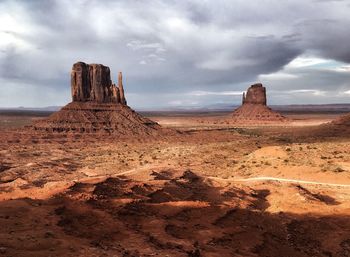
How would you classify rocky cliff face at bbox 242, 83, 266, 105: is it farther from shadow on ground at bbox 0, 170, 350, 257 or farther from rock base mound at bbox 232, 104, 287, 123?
shadow on ground at bbox 0, 170, 350, 257

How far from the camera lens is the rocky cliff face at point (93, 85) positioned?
10206 cm

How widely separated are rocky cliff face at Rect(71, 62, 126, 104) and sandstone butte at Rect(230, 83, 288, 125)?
79.7 metres

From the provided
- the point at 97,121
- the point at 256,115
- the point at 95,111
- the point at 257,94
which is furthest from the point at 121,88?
the point at 257,94

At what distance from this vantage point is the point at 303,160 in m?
39.3

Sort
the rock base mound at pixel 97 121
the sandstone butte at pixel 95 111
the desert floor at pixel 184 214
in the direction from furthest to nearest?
the sandstone butte at pixel 95 111
the rock base mound at pixel 97 121
the desert floor at pixel 184 214

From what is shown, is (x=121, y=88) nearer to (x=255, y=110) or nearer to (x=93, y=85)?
(x=93, y=85)

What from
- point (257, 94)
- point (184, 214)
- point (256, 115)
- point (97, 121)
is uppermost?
point (257, 94)

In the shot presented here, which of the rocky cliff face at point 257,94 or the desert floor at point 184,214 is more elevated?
the rocky cliff face at point 257,94

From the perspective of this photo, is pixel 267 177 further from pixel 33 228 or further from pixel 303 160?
pixel 33 228

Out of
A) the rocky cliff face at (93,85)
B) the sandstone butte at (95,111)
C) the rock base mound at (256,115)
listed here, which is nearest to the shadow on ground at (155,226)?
the sandstone butte at (95,111)

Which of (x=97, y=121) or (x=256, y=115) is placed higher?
(x=97, y=121)

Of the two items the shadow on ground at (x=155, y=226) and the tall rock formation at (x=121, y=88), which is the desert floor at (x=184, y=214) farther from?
the tall rock formation at (x=121, y=88)

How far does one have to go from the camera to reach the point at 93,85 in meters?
103

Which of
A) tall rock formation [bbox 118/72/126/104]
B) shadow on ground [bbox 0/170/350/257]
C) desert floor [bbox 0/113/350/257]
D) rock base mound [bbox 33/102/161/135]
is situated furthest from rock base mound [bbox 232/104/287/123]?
shadow on ground [bbox 0/170/350/257]
